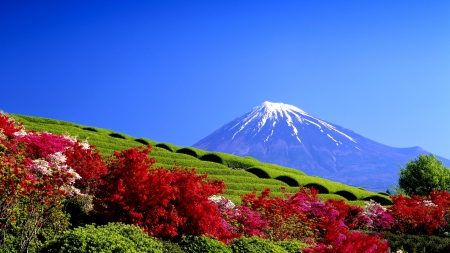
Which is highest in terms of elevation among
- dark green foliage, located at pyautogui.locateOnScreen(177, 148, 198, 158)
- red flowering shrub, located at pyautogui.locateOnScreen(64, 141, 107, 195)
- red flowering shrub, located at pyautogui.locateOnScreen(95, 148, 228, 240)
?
dark green foliage, located at pyautogui.locateOnScreen(177, 148, 198, 158)

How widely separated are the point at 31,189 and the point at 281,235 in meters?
8.91

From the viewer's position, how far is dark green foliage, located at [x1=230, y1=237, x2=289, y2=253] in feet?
37.9

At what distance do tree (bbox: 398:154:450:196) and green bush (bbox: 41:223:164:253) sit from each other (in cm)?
4167

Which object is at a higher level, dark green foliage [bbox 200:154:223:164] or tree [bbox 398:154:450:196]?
tree [bbox 398:154:450:196]

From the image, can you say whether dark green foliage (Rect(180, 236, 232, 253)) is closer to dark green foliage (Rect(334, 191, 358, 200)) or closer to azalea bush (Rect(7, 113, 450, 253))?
azalea bush (Rect(7, 113, 450, 253))

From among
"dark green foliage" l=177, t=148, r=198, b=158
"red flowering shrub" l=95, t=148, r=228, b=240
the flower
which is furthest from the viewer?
"dark green foliage" l=177, t=148, r=198, b=158

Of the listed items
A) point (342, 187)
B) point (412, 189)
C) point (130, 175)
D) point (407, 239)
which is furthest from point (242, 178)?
point (412, 189)

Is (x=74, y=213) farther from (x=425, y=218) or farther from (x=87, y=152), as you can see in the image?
(x=425, y=218)

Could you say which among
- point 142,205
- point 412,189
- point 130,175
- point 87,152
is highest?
point 412,189

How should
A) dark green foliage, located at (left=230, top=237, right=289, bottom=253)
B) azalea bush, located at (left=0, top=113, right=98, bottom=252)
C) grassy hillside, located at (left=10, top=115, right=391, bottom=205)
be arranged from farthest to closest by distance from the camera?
grassy hillside, located at (left=10, top=115, right=391, bottom=205) → dark green foliage, located at (left=230, top=237, right=289, bottom=253) → azalea bush, located at (left=0, top=113, right=98, bottom=252)

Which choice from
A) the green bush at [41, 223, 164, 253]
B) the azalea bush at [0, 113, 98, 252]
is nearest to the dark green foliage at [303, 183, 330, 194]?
the azalea bush at [0, 113, 98, 252]

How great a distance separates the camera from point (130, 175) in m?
12.9

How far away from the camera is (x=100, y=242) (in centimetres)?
941

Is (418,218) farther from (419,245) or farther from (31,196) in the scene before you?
(31,196)
